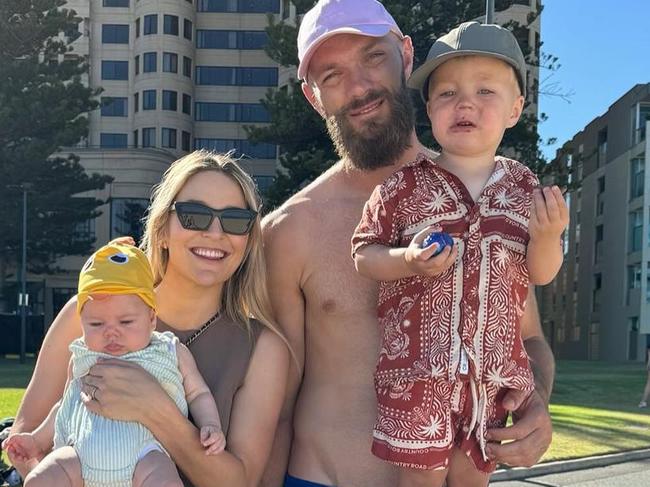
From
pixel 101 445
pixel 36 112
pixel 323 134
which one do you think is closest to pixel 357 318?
pixel 101 445

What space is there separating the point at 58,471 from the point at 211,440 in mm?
472

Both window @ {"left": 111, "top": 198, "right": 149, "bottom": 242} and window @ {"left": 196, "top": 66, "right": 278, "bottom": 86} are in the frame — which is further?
window @ {"left": 196, "top": 66, "right": 278, "bottom": 86}

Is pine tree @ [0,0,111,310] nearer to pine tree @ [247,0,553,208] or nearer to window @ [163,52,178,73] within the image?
pine tree @ [247,0,553,208]

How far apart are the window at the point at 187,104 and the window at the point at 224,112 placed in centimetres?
109

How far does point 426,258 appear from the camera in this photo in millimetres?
2400

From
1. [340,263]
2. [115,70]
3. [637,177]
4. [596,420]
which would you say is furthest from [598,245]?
[340,263]

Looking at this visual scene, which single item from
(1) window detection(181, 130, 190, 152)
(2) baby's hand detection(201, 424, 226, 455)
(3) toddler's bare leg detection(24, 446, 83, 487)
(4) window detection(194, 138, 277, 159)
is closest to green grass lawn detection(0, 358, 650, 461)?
(2) baby's hand detection(201, 424, 226, 455)

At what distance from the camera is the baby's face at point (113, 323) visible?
267 centimetres

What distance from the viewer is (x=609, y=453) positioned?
12289mm

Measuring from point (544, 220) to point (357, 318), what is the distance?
2.72 feet

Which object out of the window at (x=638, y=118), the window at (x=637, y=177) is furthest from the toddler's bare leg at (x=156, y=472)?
the window at (x=638, y=118)

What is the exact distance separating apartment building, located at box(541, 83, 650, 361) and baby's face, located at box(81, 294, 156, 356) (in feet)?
164

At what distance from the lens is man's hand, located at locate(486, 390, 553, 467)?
265 centimetres

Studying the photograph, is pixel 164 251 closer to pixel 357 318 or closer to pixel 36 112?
pixel 357 318
